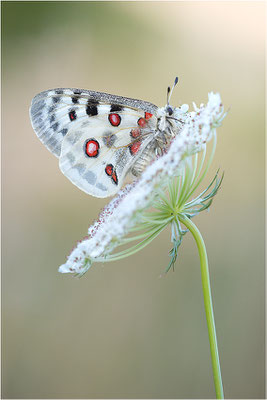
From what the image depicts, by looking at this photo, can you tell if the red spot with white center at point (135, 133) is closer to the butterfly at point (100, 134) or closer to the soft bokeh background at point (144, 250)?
the butterfly at point (100, 134)

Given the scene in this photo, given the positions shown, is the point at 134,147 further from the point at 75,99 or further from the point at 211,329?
the point at 211,329

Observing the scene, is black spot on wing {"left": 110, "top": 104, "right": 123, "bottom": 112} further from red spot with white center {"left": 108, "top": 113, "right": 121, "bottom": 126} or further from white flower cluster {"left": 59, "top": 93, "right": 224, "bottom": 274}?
white flower cluster {"left": 59, "top": 93, "right": 224, "bottom": 274}

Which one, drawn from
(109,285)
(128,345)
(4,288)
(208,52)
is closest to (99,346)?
(128,345)

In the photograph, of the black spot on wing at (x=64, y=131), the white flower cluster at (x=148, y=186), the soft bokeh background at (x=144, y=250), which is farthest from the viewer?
the soft bokeh background at (x=144, y=250)

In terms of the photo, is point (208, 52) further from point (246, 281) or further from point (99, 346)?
point (99, 346)

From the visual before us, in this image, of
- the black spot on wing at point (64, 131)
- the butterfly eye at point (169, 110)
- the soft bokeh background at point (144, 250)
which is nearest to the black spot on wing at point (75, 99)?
the black spot on wing at point (64, 131)

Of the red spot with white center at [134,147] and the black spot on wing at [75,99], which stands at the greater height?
the black spot on wing at [75,99]

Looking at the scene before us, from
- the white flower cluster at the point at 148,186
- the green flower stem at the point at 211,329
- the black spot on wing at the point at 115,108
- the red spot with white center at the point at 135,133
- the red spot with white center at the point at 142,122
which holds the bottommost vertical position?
the green flower stem at the point at 211,329

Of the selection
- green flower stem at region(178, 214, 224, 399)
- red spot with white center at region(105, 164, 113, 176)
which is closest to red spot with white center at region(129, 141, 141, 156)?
red spot with white center at region(105, 164, 113, 176)
